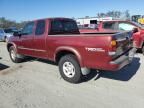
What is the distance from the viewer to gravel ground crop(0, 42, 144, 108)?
471 centimetres

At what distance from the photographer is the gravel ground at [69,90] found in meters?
4.71

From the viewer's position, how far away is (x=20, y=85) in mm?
6105

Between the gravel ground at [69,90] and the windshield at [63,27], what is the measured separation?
4.77 ft

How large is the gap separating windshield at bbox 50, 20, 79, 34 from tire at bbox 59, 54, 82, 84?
1.25 m

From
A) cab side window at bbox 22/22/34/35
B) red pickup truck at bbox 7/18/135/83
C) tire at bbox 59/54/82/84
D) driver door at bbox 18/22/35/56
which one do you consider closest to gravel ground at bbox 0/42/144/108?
tire at bbox 59/54/82/84

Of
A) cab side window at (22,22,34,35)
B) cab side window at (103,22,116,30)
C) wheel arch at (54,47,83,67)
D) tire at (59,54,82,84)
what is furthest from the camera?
cab side window at (103,22,116,30)

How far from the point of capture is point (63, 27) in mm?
7379

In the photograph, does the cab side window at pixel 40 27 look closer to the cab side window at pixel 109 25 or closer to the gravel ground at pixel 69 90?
the gravel ground at pixel 69 90

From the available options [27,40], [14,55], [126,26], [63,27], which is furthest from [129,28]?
[14,55]

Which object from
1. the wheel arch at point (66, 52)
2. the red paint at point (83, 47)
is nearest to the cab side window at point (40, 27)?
the red paint at point (83, 47)

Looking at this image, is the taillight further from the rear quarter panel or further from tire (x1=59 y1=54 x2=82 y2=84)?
tire (x1=59 y1=54 x2=82 y2=84)

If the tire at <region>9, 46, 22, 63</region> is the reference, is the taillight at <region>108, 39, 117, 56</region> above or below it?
above

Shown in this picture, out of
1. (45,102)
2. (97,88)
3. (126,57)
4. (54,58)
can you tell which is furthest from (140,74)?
(45,102)

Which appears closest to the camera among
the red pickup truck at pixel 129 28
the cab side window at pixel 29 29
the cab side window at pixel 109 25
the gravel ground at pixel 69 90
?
the gravel ground at pixel 69 90
